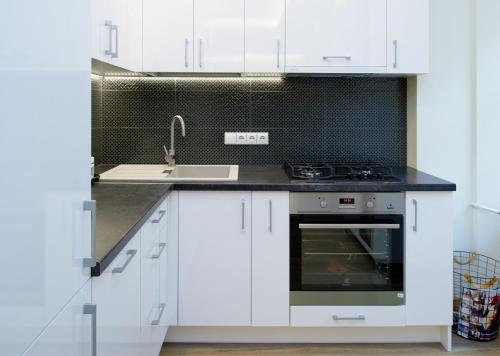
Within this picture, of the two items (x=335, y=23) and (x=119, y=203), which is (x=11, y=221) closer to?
(x=119, y=203)

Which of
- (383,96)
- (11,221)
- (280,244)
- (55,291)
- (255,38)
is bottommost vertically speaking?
(280,244)

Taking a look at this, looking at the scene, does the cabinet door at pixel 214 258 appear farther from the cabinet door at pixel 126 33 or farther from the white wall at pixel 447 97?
the white wall at pixel 447 97

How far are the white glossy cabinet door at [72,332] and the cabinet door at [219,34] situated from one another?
201cm

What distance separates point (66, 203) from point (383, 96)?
2.77 meters

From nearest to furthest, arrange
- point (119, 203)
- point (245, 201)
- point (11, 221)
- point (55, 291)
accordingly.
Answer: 1. point (11, 221)
2. point (55, 291)
3. point (119, 203)
4. point (245, 201)

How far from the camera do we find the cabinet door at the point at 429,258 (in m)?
2.70

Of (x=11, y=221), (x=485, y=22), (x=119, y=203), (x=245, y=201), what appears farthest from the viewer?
(x=485, y=22)

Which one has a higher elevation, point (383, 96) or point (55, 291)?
point (383, 96)

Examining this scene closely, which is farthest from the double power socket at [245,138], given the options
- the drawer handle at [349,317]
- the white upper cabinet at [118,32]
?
the drawer handle at [349,317]

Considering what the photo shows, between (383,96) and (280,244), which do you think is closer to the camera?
(280,244)

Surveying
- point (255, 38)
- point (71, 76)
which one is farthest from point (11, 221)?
point (255, 38)

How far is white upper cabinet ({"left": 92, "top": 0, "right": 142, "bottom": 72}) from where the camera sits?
222cm

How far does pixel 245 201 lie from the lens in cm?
270

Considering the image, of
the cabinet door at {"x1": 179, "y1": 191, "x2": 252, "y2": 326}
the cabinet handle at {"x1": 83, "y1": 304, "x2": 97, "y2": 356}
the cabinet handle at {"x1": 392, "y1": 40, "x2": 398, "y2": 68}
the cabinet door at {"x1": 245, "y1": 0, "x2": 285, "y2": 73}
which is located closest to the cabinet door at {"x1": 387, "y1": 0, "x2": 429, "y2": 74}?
the cabinet handle at {"x1": 392, "y1": 40, "x2": 398, "y2": 68}
